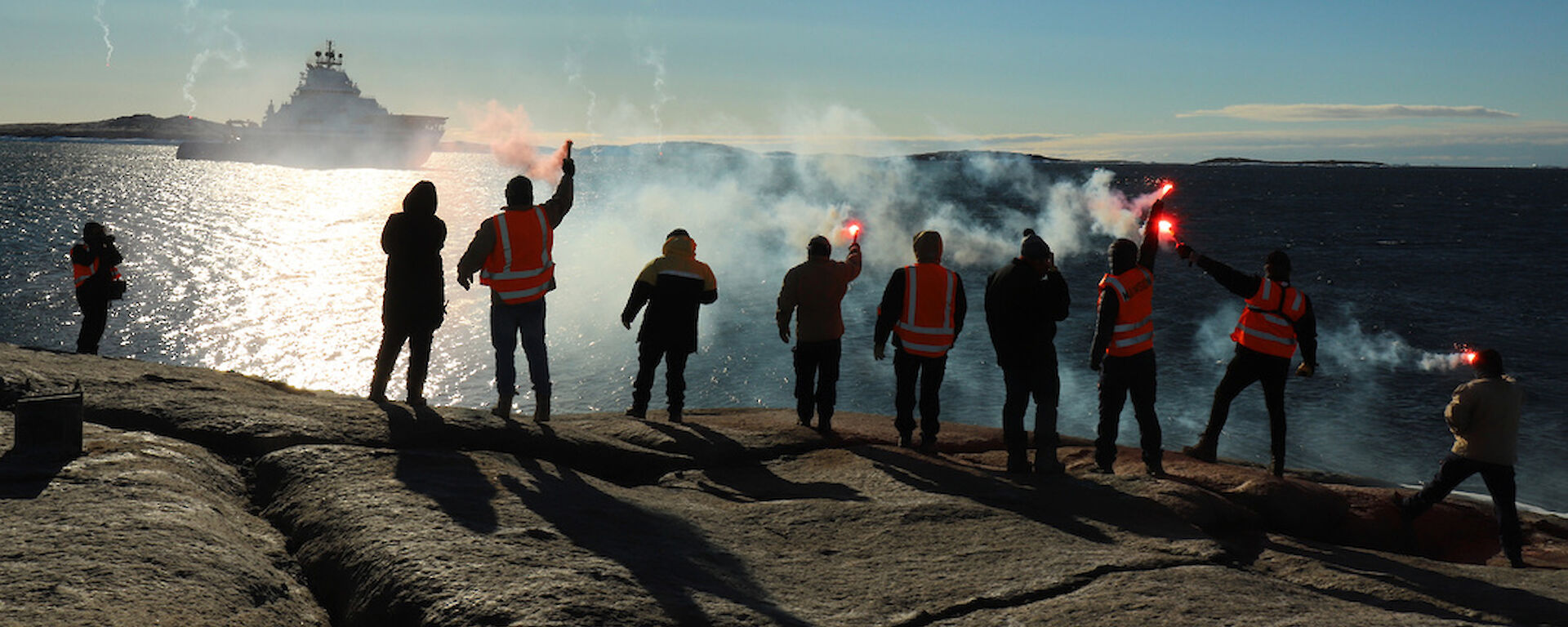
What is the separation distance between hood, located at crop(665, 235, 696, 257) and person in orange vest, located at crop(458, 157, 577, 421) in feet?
3.51

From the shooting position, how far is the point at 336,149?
14100 cm

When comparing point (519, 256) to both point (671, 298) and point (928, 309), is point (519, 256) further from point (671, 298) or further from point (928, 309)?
point (928, 309)

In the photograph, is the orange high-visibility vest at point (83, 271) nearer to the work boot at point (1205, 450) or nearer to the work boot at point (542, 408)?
the work boot at point (542, 408)

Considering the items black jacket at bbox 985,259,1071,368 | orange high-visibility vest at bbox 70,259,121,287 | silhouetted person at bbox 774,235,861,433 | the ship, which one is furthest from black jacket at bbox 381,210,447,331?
the ship

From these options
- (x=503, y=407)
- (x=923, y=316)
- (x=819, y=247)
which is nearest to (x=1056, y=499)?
(x=923, y=316)

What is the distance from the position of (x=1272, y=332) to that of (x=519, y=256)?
18.3 ft

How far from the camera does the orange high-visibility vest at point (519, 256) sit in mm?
7305

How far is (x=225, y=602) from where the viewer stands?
151 inches

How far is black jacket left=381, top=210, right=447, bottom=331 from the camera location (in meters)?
7.29

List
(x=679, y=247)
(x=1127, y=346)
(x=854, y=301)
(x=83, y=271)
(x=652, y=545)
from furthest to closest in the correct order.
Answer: (x=854, y=301) → (x=83, y=271) → (x=679, y=247) → (x=1127, y=346) → (x=652, y=545)

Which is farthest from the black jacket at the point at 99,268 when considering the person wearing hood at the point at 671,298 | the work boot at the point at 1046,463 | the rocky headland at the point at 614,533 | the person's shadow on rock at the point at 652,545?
the work boot at the point at 1046,463

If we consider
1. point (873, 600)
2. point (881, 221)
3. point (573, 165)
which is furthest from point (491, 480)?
point (881, 221)

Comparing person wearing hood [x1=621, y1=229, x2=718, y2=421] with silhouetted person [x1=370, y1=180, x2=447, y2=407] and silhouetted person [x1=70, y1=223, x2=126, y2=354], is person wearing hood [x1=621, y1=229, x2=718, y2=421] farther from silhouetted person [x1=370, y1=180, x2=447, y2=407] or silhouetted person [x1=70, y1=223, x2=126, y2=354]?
silhouetted person [x1=70, y1=223, x2=126, y2=354]

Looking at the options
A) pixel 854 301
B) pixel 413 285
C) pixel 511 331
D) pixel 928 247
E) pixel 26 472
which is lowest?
pixel 854 301
